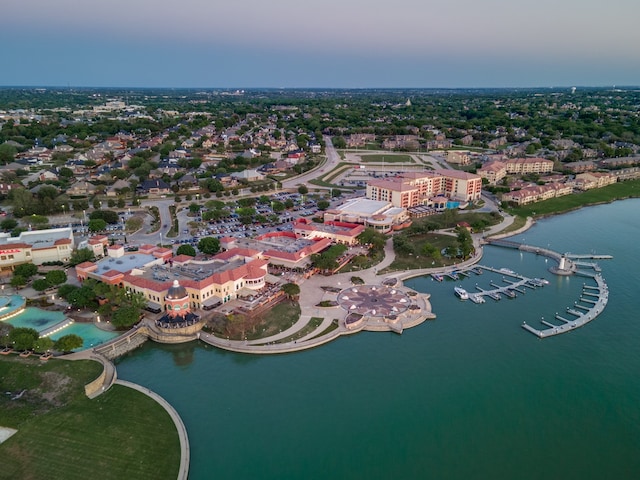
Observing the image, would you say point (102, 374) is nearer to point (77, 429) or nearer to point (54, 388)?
point (54, 388)

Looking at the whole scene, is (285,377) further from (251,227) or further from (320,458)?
(251,227)

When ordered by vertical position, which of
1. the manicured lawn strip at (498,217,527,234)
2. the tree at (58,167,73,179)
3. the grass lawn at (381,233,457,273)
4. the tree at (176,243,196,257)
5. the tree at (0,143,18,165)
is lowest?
the grass lawn at (381,233,457,273)

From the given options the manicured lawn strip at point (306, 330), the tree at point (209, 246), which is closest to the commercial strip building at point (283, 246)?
the tree at point (209, 246)

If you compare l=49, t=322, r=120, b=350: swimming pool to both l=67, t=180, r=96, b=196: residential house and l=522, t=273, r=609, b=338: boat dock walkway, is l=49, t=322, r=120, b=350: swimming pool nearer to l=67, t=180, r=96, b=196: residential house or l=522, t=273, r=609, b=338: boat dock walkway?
l=522, t=273, r=609, b=338: boat dock walkway

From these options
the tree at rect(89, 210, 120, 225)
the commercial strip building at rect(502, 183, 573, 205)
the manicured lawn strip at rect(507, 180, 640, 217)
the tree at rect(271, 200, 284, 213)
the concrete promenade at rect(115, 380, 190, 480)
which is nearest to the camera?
the concrete promenade at rect(115, 380, 190, 480)

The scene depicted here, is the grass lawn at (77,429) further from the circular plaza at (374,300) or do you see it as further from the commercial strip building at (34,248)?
the commercial strip building at (34,248)

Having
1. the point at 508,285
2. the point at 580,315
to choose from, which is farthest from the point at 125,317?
the point at 580,315

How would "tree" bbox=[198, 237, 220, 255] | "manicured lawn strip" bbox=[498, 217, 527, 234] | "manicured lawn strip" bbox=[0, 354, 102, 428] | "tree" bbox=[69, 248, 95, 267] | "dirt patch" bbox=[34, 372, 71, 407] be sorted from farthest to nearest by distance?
"manicured lawn strip" bbox=[498, 217, 527, 234] → "tree" bbox=[198, 237, 220, 255] → "tree" bbox=[69, 248, 95, 267] → "dirt patch" bbox=[34, 372, 71, 407] → "manicured lawn strip" bbox=[0, 354, 102, 428]

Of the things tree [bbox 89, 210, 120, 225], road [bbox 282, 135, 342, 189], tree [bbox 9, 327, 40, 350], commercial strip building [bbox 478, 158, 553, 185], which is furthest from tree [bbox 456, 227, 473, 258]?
commercial strip building [bbox 478, 158, 553, 185]
